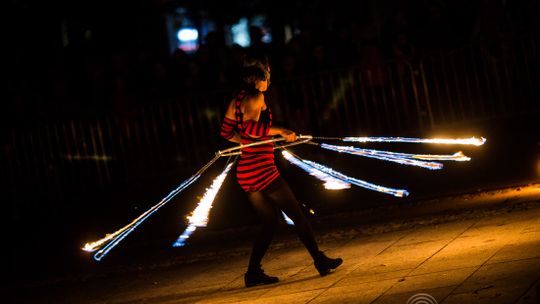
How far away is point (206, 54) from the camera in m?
13.7

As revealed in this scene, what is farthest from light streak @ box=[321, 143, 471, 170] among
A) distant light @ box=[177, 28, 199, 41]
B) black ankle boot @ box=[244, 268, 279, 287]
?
distant light @ box=[177, 28, 199, 41]

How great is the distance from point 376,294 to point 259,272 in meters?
1.74

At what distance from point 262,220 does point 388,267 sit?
1.28 m

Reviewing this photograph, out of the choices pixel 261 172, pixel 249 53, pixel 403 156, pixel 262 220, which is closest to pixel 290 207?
pixel 262 220

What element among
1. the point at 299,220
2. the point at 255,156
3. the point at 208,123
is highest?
the point at 208,123

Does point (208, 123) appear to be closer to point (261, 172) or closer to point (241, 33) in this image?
point (261, 172)

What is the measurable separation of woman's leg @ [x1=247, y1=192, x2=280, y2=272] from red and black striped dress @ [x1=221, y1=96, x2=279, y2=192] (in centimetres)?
13

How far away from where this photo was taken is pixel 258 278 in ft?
25.5

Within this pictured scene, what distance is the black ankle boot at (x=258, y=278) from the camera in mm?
7754

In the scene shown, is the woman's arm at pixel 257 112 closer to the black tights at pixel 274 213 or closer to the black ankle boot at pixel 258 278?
the black tights at pixel 274 213

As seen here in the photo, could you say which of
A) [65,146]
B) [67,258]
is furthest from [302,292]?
[65,146]

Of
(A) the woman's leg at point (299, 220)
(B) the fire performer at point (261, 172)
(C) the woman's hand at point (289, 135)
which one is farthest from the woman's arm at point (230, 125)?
(A) the woman's leg at point (299, 220)

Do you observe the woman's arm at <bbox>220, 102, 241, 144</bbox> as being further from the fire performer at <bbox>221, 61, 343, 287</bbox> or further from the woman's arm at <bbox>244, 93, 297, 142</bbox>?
the woman's arm at <bbox>244, 93, 297, 142</bbox>

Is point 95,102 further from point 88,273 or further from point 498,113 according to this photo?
point 498,113
